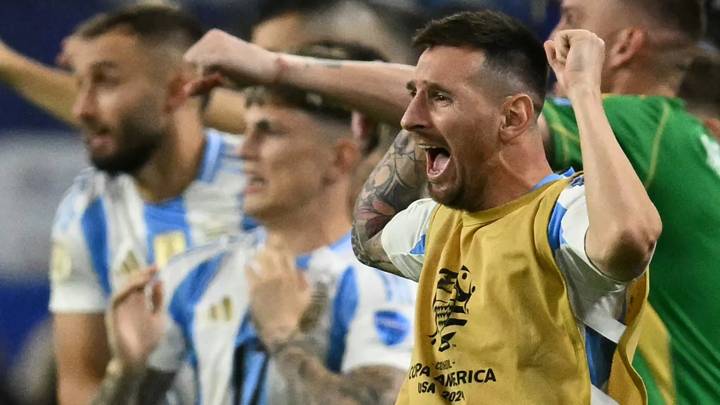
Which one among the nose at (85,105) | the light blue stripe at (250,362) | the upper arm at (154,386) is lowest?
the upper arm at (154,386)

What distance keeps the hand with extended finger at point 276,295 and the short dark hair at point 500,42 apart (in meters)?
2.26

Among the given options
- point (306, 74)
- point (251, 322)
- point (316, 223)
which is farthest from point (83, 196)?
point (306, 74)

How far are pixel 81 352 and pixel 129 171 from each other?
63 centimetres

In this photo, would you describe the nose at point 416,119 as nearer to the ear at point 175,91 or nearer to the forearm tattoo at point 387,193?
the forearm tattoo at point 387,193

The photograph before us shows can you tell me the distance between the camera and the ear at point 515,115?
6.84 feet

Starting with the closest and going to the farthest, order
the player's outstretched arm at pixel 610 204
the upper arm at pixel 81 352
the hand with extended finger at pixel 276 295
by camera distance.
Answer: the player's outstretched arm at pixel 610 204 → the hand with extended finger at pixel 276 295 → the upper arm at pixel 81 352

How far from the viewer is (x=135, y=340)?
4578 mm

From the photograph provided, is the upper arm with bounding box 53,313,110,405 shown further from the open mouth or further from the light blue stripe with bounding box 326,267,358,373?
the open mouth

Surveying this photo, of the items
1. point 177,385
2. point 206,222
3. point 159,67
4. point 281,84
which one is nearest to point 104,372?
point 177,385

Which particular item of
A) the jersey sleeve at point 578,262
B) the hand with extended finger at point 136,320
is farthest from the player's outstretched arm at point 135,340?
the jersey sleeve at point 578,262

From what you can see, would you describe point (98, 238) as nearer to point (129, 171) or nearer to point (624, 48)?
point (129, 171)

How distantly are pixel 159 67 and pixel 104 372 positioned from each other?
1.05 meters

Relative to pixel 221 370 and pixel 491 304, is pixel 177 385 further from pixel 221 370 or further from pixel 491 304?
pixel 491 304

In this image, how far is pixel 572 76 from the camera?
195 centimetres
